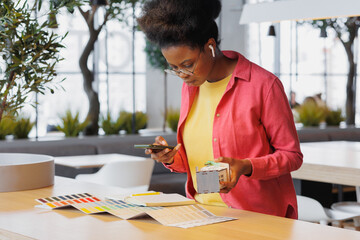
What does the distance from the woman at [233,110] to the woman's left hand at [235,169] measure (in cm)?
5

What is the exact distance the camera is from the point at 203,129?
2.47 meters

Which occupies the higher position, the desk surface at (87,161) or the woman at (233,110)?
the woman at (233,110)

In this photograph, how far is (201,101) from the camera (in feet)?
8.33

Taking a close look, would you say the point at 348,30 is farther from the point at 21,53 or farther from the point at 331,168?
the point at 21,53

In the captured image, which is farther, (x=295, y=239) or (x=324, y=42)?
(x=324, y=42)

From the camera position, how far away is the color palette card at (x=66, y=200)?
89.2 inches

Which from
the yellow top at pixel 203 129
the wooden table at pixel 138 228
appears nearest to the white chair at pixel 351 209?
the yellow top at pixel 203 129

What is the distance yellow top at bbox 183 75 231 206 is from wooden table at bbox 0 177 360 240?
0.78 ft

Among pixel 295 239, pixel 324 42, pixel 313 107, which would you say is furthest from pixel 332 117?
pixel 295 239

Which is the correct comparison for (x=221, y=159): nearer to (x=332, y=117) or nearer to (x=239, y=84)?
(x=239, y=84)

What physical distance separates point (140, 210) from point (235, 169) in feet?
1.20

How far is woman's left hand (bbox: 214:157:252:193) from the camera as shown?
207 centimetres

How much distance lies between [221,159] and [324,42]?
42.0ft

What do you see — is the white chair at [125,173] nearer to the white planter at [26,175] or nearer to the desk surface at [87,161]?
the desk surface at [87,161]
